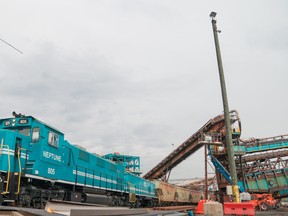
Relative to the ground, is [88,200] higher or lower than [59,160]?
lower

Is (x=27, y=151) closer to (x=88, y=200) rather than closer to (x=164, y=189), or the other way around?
(x=88, y=200)

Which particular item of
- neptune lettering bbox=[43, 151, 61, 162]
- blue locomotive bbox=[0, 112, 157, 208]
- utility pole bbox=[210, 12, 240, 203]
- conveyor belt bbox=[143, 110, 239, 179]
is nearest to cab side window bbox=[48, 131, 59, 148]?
blue locomotive bbox=[0, 112, 157, 208]

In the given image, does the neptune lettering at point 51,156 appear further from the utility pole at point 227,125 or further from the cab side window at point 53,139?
the utility pole at point 227,125

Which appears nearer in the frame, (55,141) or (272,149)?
(55,141)

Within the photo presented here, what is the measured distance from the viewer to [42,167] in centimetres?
1067

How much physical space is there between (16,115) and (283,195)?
24972 mm

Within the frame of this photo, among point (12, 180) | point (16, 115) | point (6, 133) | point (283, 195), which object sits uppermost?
point (16, 115)

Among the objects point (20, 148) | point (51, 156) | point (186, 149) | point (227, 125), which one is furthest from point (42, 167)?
point (186, 149)

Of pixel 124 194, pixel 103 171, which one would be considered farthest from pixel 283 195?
pixel 103 171

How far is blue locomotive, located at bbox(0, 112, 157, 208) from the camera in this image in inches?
365

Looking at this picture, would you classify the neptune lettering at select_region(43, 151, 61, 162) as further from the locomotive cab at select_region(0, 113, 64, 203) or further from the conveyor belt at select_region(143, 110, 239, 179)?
the conveyor belt at select_region(143, 110, 239, 179)

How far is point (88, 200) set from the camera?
1377cm

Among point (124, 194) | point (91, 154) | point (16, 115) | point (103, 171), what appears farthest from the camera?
point (124, 194)

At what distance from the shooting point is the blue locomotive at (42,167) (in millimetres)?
9284
